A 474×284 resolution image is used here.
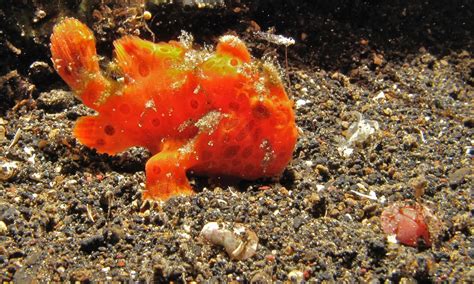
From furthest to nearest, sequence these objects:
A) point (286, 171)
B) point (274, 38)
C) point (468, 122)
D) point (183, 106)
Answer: point (468, 122) → point (274, 38) → point (286, 171) → point (183, 106)

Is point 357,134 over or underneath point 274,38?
underneath

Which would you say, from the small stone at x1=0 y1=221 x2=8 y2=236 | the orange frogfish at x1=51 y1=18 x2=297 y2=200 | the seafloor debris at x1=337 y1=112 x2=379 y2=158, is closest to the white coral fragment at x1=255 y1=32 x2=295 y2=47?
the orange frogfish at x1=51 y1=18 x2=297 y2=200

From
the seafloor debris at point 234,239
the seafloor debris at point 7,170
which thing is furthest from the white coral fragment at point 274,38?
the seafloor debris at point 7,170

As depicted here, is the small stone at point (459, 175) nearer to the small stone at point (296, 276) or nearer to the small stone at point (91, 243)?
the small stone at point (296, 276)

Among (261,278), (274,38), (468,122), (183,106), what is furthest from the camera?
(468,122)

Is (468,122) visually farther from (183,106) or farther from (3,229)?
(3,229)

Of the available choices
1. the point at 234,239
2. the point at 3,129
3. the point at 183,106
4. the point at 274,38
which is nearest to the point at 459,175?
the point at 274,38

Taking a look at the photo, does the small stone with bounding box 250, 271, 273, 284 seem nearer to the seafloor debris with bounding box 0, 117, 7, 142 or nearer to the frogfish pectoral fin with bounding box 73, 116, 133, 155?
the frogfish pectoral fin with bounding box 73, 116, 133, 155
